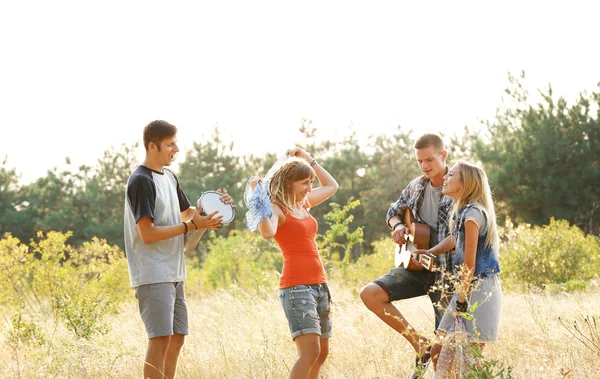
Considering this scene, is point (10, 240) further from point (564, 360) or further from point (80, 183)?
point (80, 183)

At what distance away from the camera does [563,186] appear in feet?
71.6

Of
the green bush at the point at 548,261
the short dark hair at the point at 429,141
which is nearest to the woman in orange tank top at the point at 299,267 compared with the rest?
the short dark hair at the point at 429,141

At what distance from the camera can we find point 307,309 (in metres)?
3.96

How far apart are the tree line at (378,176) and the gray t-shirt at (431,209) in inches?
665

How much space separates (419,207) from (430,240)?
0.26 m

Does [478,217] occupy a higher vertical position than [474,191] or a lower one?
lower

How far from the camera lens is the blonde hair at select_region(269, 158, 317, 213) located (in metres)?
4.18

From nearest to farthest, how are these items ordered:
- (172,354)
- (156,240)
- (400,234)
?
1. (156,240)
2. (172,354)
3. (400,234)

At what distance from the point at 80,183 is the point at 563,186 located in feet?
64.5

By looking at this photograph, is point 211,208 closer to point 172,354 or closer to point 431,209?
point 172,354

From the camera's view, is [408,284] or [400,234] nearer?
[408,284]

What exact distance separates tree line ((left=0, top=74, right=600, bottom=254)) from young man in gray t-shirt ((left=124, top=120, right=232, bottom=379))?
1821 centimetres

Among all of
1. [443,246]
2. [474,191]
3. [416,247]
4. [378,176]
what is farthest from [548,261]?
[378,176]

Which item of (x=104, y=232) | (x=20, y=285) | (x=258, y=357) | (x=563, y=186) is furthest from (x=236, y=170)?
(x=258, y=357)
